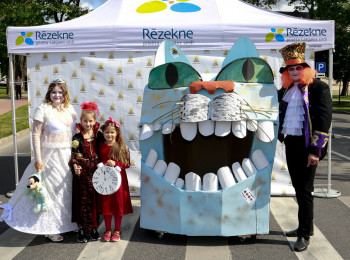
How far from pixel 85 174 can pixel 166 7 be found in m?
3.27

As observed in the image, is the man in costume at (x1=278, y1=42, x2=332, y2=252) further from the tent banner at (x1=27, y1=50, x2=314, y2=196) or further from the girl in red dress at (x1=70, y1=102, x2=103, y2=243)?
the tent banner at (x1=27, y1=50, x2=314, y2=196)

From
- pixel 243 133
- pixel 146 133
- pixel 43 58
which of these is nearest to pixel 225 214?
pixel 243 133

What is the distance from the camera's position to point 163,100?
14.2 feet

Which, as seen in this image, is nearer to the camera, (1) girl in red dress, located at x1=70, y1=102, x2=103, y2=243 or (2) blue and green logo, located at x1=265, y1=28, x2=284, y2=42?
(1) girl in red dress, located at x1=70, y1=102, x2=103, y2=243

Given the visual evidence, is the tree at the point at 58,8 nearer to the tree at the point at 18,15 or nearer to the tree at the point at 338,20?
the tree at the point at 18,15

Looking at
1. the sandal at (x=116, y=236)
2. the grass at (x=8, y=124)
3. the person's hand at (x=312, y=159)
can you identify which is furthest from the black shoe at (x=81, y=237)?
the grass at (x=8, y=124)

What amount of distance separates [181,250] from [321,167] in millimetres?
5235

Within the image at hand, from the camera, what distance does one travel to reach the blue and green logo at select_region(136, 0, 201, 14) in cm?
619

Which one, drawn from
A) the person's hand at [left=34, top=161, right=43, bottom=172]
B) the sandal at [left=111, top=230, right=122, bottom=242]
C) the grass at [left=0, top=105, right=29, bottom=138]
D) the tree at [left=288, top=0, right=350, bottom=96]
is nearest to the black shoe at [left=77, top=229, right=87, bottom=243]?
the sandal at [left=111, top=230, right=122, bottom=242]

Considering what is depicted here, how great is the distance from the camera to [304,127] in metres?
3.96

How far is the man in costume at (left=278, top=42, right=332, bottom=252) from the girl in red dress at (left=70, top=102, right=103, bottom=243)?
199cm

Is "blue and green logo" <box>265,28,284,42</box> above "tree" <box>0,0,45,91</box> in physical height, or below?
below

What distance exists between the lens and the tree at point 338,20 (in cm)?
2668

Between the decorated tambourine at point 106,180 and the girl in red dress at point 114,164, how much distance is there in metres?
0.08
